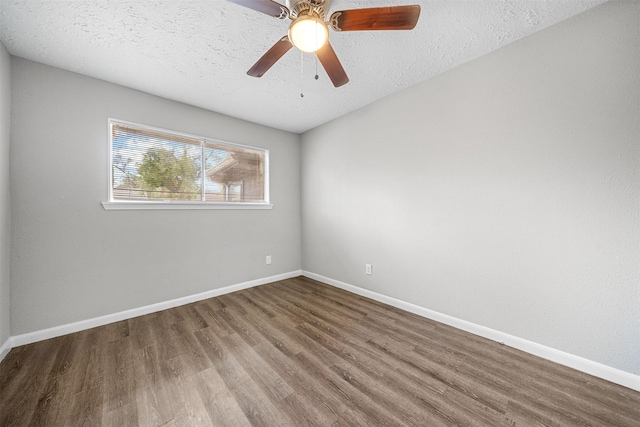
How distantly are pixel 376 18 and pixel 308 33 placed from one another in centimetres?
37

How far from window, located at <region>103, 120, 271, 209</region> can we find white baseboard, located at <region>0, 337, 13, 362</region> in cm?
121

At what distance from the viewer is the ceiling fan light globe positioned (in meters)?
1.23

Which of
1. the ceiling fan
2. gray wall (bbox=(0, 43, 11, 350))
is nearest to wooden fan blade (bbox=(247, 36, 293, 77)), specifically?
the ceiling fan

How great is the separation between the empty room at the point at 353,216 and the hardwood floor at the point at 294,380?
1 centimetres

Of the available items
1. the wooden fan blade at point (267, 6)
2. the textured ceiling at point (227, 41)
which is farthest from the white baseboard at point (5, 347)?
the wooden fan blade at point (267, 6)

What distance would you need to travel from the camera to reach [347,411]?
125 centimetres

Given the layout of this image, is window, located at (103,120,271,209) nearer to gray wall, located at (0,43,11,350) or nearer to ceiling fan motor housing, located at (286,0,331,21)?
gray wall, located at (0,43,11,350)

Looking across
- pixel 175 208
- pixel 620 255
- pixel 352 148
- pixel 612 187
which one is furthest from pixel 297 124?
pixel 620 255

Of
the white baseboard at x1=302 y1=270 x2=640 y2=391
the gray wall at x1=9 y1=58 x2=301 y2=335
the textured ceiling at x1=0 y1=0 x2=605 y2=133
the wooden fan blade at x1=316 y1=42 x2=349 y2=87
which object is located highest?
the textured ceiling at x1=0 y1=0 x2=605 y2=133

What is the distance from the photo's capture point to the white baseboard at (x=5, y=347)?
1.69m

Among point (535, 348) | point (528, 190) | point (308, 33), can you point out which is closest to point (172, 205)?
point (308, 33)

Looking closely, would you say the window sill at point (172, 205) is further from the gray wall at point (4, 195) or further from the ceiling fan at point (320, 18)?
the ceiling fan at point (320, 18)

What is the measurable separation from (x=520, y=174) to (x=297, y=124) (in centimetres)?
274

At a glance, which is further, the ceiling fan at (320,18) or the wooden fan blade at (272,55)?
the wooden fan blade at (272,55)
